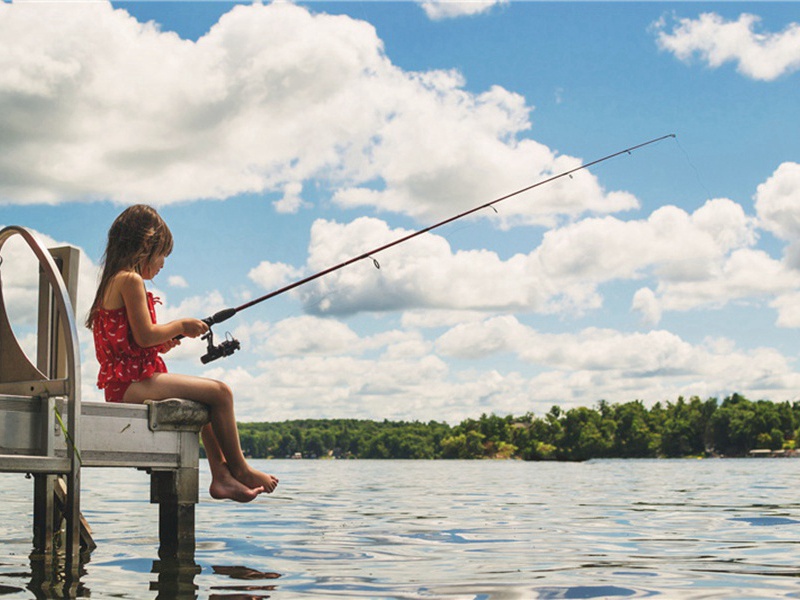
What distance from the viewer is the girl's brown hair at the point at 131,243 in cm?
657

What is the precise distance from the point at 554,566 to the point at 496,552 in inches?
39.9

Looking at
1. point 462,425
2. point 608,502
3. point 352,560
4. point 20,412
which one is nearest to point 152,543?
point 352,560

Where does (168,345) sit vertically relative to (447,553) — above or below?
above

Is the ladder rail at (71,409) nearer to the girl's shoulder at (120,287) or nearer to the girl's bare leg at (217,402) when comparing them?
the girl's shoulder at (120,287)

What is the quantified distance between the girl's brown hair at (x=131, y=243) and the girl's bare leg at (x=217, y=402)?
1.87 ft

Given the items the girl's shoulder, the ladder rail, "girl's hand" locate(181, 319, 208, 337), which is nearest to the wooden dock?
the ladder rail

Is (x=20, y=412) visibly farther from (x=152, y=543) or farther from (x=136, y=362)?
(x=152, y=543)

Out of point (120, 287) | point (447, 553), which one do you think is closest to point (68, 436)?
point (120, 287)

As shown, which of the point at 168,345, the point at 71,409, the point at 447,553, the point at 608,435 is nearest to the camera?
the point at 71,409

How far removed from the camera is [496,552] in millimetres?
7602

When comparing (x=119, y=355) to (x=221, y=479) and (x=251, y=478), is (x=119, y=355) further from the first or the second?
(x=251, y=478)

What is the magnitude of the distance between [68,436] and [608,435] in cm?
16772

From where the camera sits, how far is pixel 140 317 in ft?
20.8

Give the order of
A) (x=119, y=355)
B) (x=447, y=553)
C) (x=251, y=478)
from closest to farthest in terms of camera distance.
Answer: (x=119, y=355), (x=251, y=478), (x=447, y=553)
